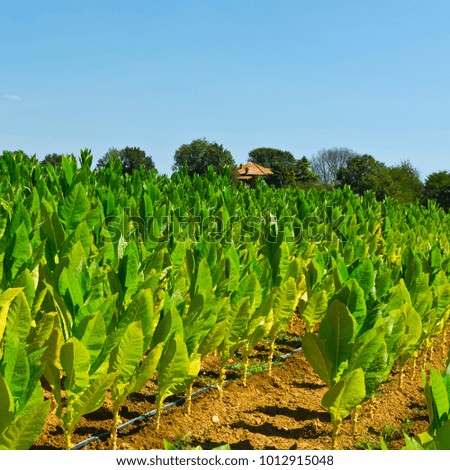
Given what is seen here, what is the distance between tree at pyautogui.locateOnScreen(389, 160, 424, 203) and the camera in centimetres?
7225

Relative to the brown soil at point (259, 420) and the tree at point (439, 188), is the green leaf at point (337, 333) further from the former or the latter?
the tree at point (439, 188)

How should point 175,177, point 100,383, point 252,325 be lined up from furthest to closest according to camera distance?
point 175,177 → point 252,325 → point 100,383

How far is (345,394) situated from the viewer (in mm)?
2867

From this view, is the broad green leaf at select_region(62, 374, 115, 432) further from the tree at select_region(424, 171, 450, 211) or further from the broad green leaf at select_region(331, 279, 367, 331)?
the tree at select_region(424, 171, 450, 211)

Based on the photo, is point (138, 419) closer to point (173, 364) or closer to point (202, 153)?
point (173, 364)

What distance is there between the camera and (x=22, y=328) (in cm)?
257

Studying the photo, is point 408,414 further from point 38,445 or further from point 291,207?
point 291,207

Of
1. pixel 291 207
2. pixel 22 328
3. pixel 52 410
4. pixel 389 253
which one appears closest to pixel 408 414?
pixel 52 410

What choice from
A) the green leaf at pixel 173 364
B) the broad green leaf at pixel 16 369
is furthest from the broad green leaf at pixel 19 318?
the green leaf at pixel 173 364

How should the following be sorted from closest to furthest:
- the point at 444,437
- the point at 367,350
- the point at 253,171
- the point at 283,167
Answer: the point at 444,437, the point at 367,350, the point at 283,167, the point at 253,171

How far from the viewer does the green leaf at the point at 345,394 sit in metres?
2.81

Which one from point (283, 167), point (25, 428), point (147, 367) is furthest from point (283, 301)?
point (283, 167)

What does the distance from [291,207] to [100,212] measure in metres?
4.10

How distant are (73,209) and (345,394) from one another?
2583mm
